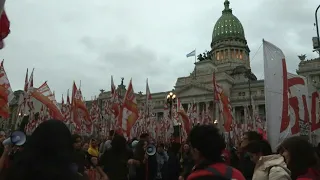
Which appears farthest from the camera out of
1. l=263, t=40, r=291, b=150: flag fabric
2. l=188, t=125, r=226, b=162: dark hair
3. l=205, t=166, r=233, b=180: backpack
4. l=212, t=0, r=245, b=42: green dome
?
l=212, t=0, r=245, b=42: green dome

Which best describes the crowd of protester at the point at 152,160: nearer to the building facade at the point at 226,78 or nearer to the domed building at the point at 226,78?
the domed building at the point at 226,78

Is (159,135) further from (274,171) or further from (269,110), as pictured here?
(274,171)

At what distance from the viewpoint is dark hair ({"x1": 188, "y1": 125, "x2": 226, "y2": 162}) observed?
2.95 meters

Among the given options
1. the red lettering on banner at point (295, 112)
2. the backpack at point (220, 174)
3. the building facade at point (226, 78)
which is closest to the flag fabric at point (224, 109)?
the red lettering on banner at point (295, 112)

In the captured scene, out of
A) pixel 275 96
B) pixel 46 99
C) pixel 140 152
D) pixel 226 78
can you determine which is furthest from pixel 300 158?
pixel 226 78

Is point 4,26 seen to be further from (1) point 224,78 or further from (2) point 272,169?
(1) point 224,78

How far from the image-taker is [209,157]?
9.64 feet

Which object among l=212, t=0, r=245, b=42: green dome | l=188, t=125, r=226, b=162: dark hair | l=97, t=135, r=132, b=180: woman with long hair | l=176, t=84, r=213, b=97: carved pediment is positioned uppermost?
l=212, t=0, r=245, b=42: green dome

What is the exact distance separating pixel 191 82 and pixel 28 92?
50325 mm

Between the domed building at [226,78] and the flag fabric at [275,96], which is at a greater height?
the domed building at [226,78]

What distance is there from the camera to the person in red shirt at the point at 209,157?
2.71 m

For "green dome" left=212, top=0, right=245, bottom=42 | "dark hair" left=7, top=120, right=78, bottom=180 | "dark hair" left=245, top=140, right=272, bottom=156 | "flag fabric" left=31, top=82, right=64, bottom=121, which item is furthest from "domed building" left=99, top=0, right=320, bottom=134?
"dark hair" left=7, top=120, right=78, bottom=180

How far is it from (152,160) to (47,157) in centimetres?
621

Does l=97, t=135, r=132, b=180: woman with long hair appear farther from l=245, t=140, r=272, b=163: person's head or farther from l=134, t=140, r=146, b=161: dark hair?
l=245, t=140, r=272, b=163: person's head
